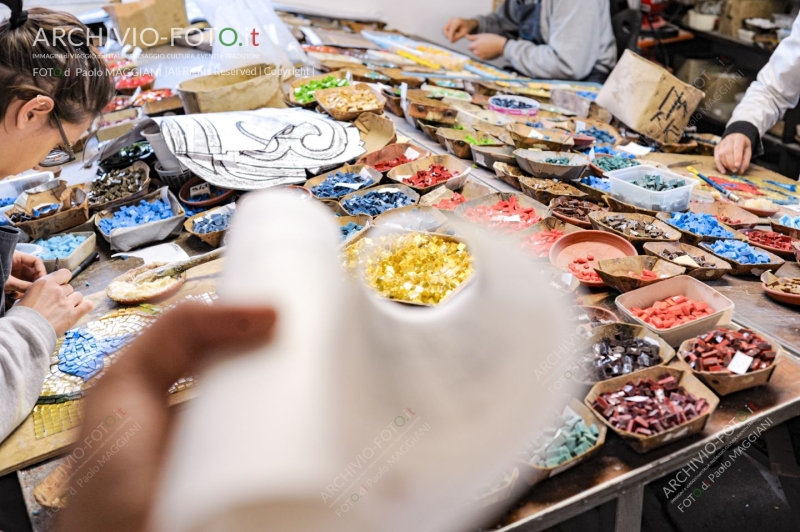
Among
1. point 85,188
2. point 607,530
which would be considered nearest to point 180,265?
point 85,188

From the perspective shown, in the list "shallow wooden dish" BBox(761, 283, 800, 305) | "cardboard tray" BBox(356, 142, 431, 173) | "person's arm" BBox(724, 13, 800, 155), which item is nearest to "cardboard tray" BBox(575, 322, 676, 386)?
"shallow wooden dish" BBox(761, 283, 800, 305)

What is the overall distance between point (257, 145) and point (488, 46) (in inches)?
133

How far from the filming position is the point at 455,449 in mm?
767

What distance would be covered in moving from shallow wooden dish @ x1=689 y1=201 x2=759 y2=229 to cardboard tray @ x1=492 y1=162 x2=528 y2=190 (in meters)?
0.66

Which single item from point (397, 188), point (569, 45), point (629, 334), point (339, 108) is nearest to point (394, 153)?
point (397, 188)

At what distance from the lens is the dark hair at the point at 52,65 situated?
1463mm

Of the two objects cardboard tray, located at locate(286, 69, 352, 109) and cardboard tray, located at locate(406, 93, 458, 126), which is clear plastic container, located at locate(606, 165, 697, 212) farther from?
cardboard tray, located at locate(286, 69, 352, 109)

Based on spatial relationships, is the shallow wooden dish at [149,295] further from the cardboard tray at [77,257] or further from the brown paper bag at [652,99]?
the brown paper bag at [652,99]

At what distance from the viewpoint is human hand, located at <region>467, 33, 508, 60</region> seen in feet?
17.3

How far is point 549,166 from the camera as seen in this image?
2.41 meters

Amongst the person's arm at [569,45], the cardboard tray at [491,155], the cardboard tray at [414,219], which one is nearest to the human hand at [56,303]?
the cardboard tray at [414,219]

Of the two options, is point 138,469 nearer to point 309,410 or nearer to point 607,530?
point 309,410

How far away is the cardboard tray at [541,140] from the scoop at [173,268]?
1.41m

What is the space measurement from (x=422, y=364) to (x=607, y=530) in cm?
95
